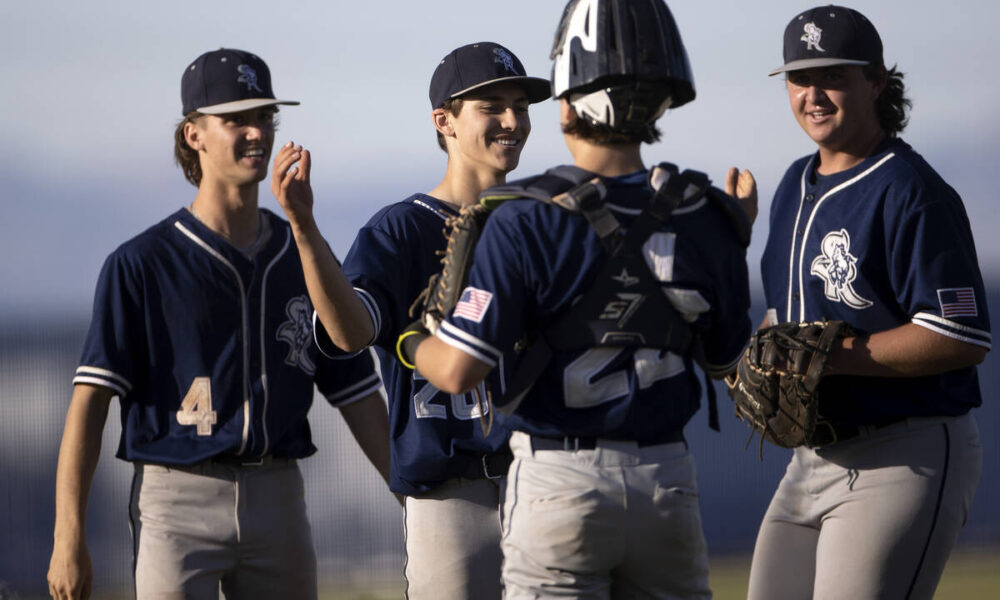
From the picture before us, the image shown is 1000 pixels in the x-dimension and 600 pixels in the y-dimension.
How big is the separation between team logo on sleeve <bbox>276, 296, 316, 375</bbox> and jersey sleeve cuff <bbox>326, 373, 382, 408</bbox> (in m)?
0.19

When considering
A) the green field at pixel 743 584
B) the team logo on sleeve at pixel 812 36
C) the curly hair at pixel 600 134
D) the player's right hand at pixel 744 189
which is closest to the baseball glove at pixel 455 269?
the curly hair at pixel 600 134

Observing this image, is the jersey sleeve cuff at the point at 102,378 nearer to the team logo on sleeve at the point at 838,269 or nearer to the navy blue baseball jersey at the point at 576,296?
the navy blue baseball jersey at the point at 576,296

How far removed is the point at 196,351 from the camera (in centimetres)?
416

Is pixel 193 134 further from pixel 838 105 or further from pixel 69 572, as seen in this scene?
pixel 838 105

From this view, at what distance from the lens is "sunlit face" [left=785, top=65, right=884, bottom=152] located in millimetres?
3965

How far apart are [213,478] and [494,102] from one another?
5.39ft

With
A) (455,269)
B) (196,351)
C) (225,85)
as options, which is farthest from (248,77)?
(455,269)

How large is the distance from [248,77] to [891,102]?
2.31 meters

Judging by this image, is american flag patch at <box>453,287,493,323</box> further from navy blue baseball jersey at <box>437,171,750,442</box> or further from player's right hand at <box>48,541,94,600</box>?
player's right hand at <box>48,541,94,600</box>

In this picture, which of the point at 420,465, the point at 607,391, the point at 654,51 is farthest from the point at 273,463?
the point at 654,51

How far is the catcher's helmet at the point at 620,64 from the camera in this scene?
2.87 m

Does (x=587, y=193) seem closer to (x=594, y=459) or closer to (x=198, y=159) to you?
(x=594, y=459)

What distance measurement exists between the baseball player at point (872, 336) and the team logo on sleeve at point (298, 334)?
5.59 ft

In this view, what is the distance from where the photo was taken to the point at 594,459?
2807 mm
